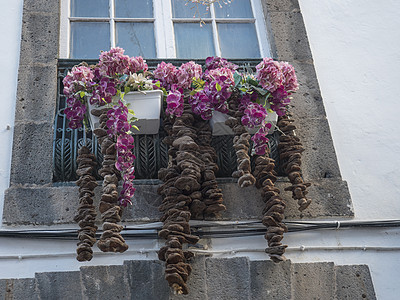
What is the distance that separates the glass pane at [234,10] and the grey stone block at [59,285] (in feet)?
7.49

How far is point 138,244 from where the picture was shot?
3.47 meters

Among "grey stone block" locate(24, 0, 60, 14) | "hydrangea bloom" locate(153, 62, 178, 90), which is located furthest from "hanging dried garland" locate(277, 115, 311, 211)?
"grey stone block" locate(24, 0, 60, 14)

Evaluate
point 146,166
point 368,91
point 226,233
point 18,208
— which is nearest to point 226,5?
point 368,91

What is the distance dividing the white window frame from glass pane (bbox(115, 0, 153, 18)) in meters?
0.04

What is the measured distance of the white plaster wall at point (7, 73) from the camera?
12.1ft

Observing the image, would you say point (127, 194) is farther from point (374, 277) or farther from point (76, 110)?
point (374, 277)

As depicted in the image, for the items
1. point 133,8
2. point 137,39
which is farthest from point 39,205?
point 133,8

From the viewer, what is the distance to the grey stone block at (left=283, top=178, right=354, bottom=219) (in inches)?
145

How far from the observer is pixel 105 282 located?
10.8 feet

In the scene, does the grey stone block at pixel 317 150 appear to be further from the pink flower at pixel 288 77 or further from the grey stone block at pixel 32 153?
the grey stone block at pixel 32 153

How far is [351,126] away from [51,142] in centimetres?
197

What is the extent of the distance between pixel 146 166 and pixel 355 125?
1.46 meters

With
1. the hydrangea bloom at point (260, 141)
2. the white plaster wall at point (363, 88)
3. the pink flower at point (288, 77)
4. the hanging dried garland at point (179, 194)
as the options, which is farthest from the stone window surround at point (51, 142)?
the pink flower at point (288, 77)

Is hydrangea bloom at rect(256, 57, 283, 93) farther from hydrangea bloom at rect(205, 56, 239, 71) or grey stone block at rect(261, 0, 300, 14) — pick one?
grey stone block at rect(261, 0, 300, 14)
